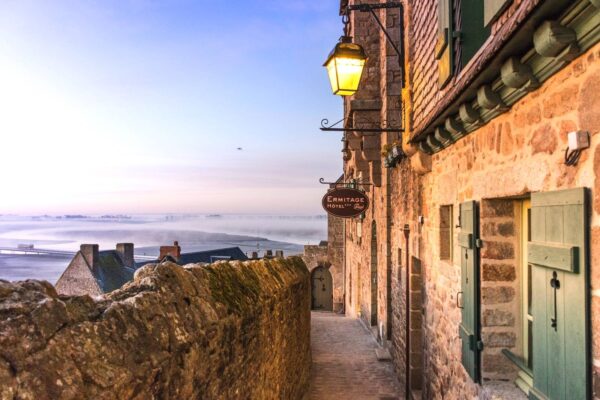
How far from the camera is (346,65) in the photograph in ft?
23.0

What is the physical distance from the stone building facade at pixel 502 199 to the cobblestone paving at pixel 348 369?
1.07m

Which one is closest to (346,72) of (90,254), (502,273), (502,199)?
(502,199)

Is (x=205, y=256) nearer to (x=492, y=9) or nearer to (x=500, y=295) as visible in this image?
(x=500, y=295)

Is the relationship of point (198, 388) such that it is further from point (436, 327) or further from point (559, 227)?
point (436, 327)

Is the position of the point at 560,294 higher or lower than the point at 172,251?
higher

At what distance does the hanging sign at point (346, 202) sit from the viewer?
1104 cm

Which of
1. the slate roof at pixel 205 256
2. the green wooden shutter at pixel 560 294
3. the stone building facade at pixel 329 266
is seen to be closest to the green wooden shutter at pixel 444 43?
the green wooden shutter at pixel 560 294

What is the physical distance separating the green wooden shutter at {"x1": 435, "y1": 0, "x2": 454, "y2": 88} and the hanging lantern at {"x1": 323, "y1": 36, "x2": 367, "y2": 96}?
1565 mm

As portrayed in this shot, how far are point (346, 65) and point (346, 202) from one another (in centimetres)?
466

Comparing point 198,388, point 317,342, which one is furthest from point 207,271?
point 317,342

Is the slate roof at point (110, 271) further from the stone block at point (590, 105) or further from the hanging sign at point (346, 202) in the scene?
the stone block at point (590, 105)

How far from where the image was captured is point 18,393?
1.70 m

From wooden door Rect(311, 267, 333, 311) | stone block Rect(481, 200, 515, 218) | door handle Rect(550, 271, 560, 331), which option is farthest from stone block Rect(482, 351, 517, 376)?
wooden door Rect(311, 267, 333, 311)

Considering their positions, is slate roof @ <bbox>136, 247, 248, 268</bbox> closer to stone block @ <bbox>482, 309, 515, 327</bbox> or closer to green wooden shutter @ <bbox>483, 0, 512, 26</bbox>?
stone block @ <bbox>482, 309, 515, 327</bbox>
